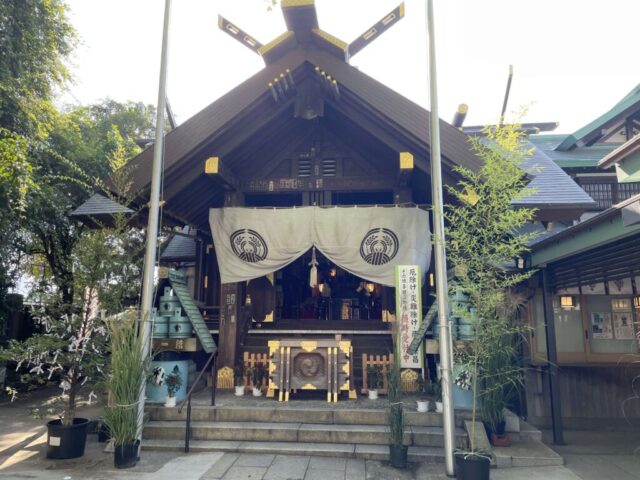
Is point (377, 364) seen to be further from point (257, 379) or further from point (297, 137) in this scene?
point (297, 137)

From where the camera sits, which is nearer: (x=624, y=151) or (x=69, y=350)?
(x=624, y=151)

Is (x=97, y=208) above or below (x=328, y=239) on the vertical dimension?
above

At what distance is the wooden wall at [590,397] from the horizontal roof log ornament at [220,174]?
786cm

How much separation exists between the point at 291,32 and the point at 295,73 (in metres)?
0.81

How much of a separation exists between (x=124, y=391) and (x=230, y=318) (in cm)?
351

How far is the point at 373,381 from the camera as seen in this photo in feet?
26.9

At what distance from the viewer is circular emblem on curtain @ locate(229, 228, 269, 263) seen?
910 cm

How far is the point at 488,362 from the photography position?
6461mm

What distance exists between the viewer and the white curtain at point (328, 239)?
345 inches

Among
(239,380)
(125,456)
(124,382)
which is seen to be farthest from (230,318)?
(125,456)

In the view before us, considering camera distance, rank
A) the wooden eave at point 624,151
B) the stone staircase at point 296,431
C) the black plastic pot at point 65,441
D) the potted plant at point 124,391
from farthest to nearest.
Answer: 1. the stone staircase at point 296,431
2. the black plastic pot at point 65,441
3. the potted plant at point 124,391
4. the wooden eave at point 624,151

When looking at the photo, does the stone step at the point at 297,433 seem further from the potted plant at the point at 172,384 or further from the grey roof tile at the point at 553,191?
the grey roof tile at the point at 553,191

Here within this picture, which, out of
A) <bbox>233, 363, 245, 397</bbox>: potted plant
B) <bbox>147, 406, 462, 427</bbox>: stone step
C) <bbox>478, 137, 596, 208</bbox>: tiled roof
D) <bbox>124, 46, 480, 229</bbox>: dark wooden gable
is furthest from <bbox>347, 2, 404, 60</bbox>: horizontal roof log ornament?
<bbox>147, 406, 462, 427</bbox>: stone step

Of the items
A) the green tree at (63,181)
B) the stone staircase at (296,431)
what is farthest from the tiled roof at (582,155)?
the green tree at (63,181)
